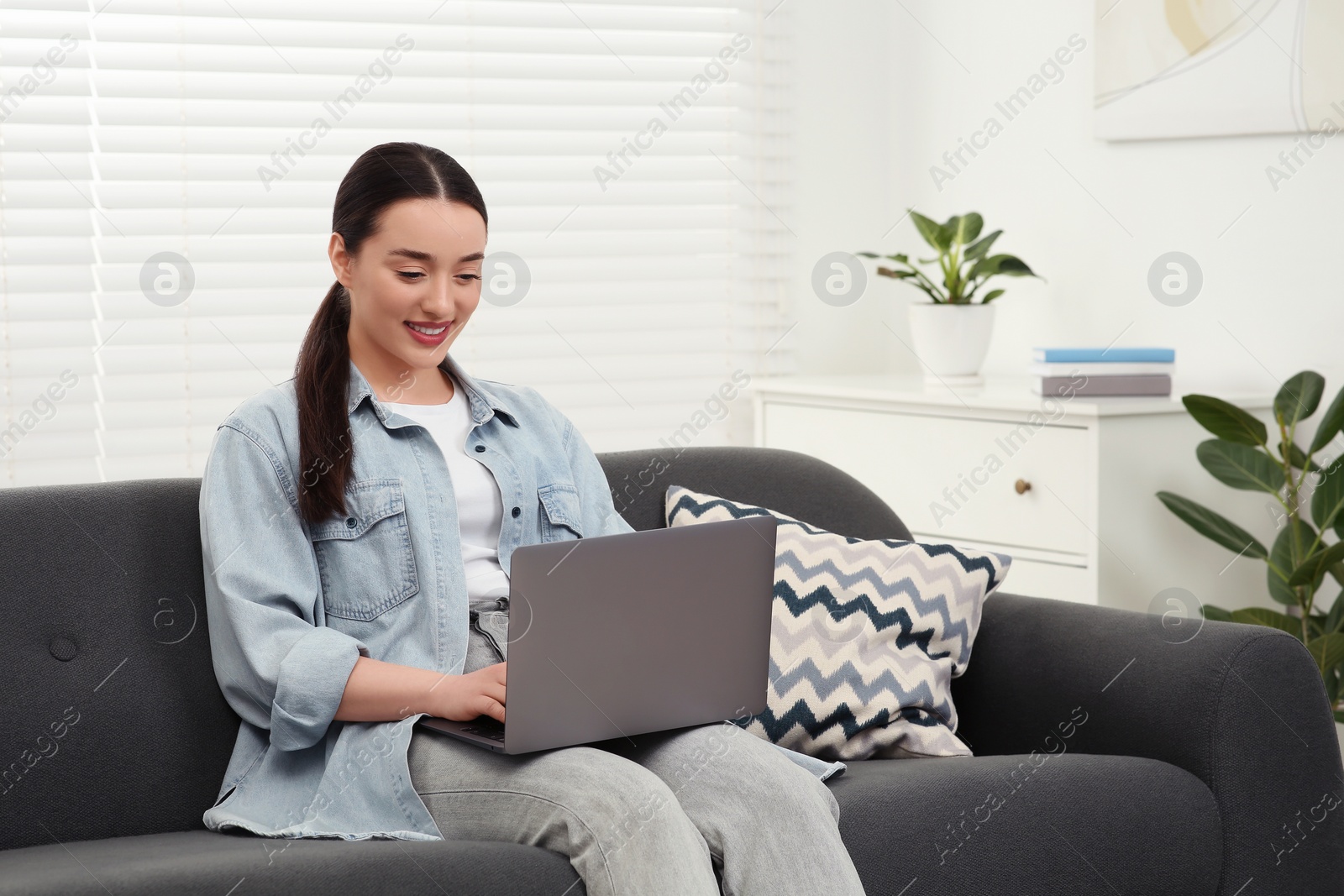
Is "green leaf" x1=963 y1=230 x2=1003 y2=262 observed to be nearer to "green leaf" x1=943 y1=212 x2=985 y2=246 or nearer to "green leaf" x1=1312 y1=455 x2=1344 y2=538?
"green leaf" x1=943 y1=212 x2=985 y2=246

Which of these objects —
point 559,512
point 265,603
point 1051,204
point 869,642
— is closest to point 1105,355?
point 1051,204

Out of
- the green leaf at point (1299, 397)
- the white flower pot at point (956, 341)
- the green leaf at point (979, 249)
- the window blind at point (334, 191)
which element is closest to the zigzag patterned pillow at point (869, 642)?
the green leaf at point (1299, 397)

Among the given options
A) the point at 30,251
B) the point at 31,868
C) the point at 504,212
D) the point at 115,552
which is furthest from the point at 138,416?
the point at 31,868

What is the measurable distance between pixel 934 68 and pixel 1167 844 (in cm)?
239

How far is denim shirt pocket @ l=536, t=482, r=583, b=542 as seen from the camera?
181 centimetres

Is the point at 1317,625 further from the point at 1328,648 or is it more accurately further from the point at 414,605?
the point at 414,605

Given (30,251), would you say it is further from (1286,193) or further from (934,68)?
(1286,193)

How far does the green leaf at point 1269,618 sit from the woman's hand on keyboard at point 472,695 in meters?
1.55

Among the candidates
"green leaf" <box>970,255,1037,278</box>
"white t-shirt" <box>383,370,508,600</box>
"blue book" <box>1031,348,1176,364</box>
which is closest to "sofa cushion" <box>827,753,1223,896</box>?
"white t-shirt" <box>383,370,508,600</box>

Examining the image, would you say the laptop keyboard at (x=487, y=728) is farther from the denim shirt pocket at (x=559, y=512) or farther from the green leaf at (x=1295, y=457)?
the green leaf at (x=1295, y=457)

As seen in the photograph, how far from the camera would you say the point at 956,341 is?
2.94m

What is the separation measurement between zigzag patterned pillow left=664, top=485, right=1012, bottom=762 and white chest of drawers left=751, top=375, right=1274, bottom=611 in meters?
0.60

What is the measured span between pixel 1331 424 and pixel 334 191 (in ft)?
6.80

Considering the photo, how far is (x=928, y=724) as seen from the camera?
1.84m
